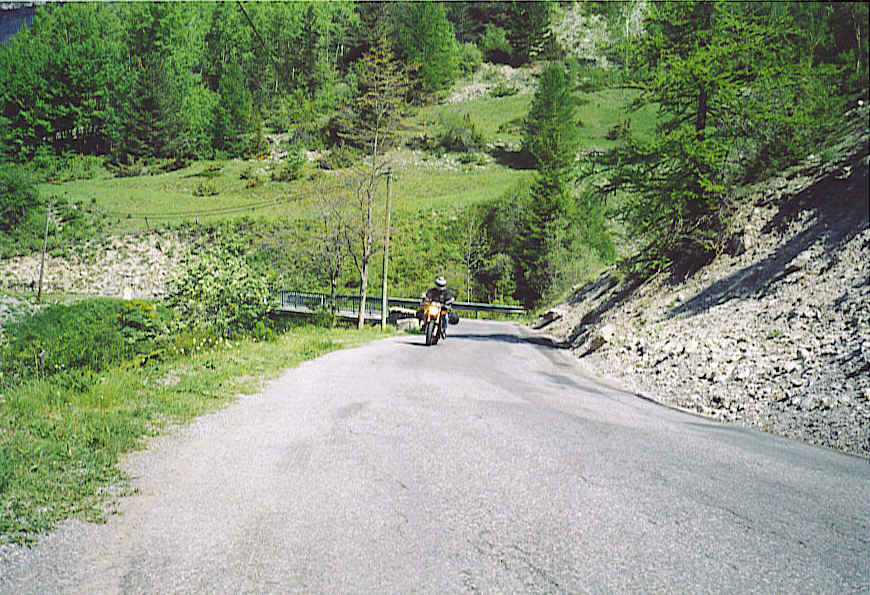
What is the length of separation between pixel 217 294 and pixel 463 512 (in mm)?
14489

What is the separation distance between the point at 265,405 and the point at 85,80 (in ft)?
197

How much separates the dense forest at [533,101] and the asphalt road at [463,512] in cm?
888

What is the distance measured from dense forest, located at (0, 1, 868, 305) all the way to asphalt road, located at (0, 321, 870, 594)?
888 cm

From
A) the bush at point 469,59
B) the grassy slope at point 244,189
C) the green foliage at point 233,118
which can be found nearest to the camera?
the grassy slope at point 244,189

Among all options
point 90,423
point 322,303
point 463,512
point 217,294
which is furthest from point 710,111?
point 322,303

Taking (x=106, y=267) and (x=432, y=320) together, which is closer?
(x=432, y=320)

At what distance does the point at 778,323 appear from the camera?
995 cm

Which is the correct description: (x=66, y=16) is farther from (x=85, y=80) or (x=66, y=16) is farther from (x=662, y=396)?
(x=662, y=396)

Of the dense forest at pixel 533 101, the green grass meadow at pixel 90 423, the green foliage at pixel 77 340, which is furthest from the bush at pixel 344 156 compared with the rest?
the green grass meadow at pixel 90 423

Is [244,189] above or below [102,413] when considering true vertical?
above

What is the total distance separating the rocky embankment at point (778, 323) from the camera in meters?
7.41

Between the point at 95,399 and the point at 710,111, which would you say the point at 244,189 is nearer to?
the point at 710,111

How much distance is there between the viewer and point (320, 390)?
7902 mm

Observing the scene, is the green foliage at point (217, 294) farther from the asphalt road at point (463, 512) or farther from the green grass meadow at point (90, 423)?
the asphalt road at point (463, 512)
